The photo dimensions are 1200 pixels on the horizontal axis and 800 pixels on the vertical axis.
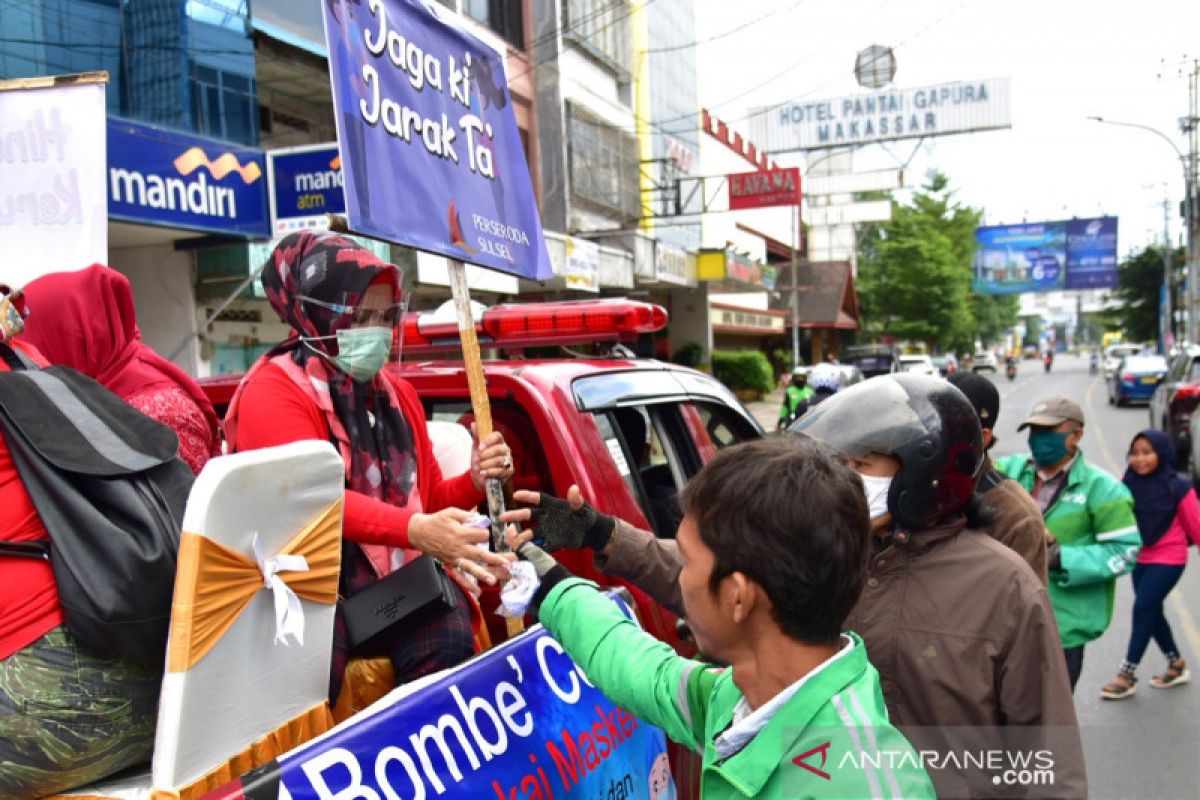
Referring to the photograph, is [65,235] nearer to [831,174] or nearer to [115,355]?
[115,355]

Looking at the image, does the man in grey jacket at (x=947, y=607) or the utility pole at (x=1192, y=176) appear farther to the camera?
the utility pole at (x=1192, y=176)

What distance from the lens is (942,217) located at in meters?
50.2

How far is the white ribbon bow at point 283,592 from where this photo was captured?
1.70 meters

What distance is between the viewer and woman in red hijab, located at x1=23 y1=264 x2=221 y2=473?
203 cm

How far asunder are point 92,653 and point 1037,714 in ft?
5.77

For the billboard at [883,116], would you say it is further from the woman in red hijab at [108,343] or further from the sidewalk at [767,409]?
the woman in red hijab at [108,343]

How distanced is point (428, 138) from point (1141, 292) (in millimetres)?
69463

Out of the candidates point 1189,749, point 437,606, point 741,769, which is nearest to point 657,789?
point 437,606

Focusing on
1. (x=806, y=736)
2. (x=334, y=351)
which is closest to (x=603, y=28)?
(x=334, y=351)

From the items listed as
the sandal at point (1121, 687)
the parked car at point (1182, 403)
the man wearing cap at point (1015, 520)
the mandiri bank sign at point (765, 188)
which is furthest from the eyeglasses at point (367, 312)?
the mandiri bank sign at point (765, 188)

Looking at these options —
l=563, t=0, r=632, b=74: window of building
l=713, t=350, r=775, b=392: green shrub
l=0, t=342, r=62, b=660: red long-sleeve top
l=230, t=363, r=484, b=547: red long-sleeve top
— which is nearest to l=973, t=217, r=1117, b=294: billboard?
l=713, t=350, r=775, b=392: green shrub

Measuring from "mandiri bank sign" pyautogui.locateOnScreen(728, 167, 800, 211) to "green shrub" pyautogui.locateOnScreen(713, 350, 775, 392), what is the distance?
20.4 ft

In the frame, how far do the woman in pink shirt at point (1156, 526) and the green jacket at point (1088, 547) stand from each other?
137 centimetres

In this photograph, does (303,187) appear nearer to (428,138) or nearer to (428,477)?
(428,477)
